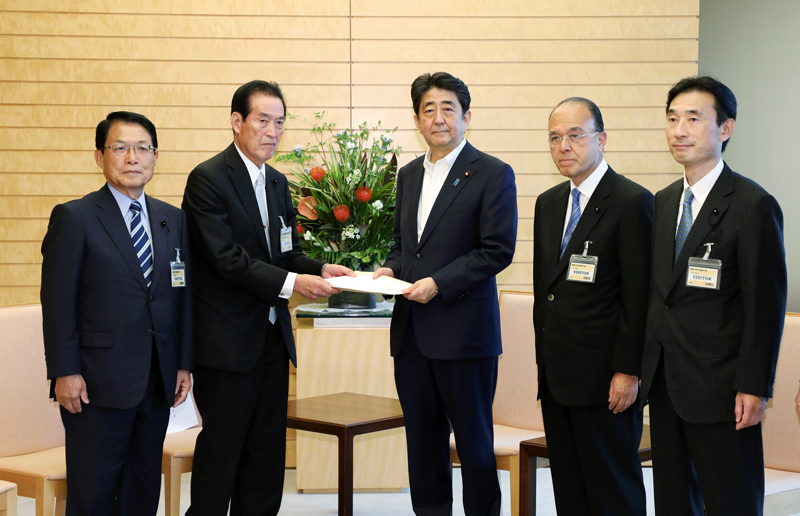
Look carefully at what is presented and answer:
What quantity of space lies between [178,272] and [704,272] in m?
1.75

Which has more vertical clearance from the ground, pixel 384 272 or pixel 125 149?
pixel 125 149

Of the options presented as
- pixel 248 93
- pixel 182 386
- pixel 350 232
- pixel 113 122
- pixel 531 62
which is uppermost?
pixel 531 62

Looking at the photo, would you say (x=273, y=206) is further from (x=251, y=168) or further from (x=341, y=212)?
(x=341, y=212)

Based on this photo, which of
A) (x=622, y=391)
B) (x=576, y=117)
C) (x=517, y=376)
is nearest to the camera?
(x=622, y=391)

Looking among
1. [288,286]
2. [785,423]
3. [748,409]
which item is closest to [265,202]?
[288,286]

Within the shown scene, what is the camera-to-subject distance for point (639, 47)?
4.45 metres

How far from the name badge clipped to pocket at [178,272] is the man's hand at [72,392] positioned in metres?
0.44

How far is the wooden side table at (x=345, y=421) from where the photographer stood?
9.25 ft

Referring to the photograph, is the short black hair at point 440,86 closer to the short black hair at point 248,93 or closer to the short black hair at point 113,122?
the short black hair at point 248,93

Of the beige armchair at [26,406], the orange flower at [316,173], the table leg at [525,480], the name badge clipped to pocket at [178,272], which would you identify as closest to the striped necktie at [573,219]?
the table leg at [525,480]

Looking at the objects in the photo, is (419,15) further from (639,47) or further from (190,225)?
(190,225)

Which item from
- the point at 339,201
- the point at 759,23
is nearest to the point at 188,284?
the point at 339,201

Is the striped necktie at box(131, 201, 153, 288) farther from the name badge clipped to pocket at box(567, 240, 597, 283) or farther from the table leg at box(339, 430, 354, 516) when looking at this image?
the name badge clipped to pocket at box(567, 240, 597, 283)

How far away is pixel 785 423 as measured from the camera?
2.71 metres
